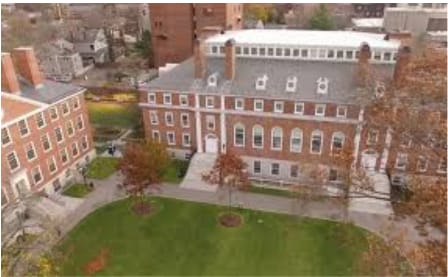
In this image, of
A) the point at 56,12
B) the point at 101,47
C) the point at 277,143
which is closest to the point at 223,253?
the point at 277,143

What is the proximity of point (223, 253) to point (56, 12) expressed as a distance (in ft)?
272

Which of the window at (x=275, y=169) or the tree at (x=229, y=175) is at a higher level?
the tree at (x=229, y=175)

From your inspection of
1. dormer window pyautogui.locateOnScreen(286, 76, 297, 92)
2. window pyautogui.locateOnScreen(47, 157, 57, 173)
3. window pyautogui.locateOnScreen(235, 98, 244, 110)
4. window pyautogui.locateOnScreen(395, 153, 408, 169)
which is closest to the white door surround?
window pyautogui.locateOnScreen(235, 98, 244, 110)

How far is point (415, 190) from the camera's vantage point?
15.9 metres

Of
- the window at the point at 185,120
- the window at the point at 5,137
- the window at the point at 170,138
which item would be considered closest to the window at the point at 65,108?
the window at the point at 5,137

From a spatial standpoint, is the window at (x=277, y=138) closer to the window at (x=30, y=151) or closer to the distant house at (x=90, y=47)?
the window at (x=30, y=151)

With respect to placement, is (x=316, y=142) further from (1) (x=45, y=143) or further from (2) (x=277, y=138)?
(1) (x=45, y=143)

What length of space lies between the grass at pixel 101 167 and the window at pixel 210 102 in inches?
410

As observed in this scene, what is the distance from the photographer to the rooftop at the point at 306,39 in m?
35.2

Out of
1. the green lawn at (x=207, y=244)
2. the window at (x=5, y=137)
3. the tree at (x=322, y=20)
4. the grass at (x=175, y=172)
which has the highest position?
the tree at (x=322, y=20)

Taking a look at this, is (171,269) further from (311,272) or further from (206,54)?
(206,54)

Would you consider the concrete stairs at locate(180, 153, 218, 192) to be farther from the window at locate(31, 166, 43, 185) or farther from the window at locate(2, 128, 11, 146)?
the window at locate(2, 128, 11, 146)

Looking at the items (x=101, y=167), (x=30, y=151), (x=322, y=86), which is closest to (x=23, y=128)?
(x=30, y=151)

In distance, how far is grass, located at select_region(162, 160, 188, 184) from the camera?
35812 mm
